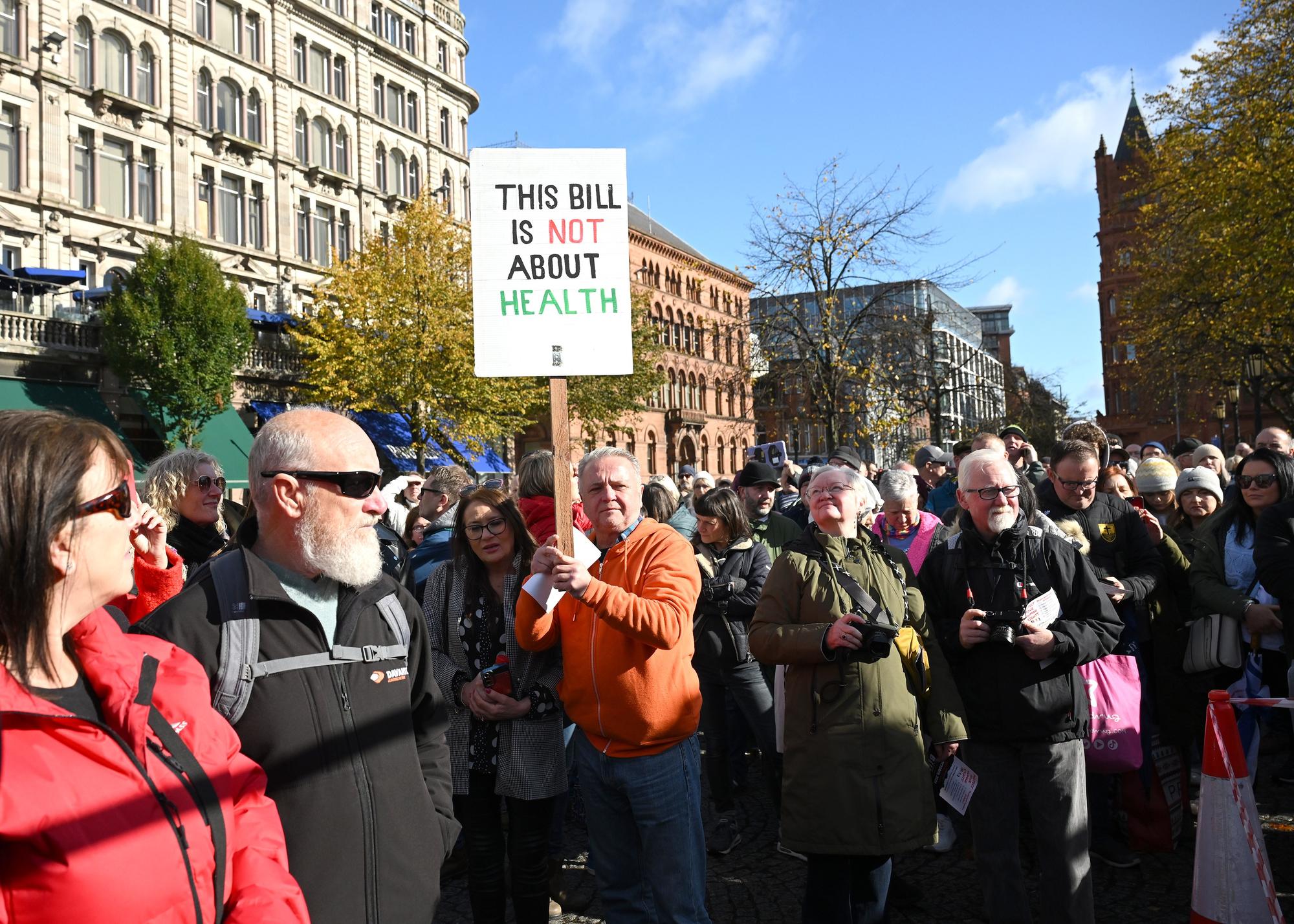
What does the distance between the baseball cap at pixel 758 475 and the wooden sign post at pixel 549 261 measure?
14.0 ft

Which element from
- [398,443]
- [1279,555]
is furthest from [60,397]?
[1279,555]

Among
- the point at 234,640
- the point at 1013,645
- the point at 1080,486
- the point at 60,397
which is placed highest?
the point at 60,397

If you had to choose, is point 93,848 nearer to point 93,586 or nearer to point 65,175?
point 93,586

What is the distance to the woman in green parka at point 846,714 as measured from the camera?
3.76 metres

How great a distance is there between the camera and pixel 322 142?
37.8 metres

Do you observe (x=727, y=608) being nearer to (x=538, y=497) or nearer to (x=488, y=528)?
(x=538, y=497)

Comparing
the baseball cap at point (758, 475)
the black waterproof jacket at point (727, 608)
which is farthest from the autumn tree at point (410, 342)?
the black waterproof jacket at point (727, 608)

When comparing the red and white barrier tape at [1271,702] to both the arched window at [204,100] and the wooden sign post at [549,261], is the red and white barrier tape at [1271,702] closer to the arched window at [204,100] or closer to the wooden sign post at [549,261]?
the wooden sign post at [549,261]

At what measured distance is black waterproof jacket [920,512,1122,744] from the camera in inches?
156

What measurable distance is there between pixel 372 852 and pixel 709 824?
410cm

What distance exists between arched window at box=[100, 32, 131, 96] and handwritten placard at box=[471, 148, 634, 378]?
31.6 meters

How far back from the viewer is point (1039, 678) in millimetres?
3975

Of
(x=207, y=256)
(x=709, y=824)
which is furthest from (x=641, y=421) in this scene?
(x=709, y=824)

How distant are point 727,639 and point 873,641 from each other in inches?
104
